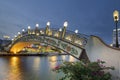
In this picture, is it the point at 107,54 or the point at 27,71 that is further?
the point at 27,71

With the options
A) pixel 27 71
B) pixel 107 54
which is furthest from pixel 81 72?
pixel 27 71

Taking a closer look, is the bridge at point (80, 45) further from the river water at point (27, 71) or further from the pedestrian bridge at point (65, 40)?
the river water at point (27, 71)

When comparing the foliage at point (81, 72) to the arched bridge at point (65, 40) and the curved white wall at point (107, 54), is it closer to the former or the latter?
the curved white wall at point (107, 54)

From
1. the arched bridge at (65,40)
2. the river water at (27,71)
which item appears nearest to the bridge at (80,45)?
the arched bridge at (65,40)

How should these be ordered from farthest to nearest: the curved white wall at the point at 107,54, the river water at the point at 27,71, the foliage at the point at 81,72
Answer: the river water at the point at 27,71 → the curved white wall at the point at 107,54 → the foliage at the point at 81,72

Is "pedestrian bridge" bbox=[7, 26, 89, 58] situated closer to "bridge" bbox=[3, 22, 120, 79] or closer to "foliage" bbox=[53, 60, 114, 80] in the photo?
"bridge" bbox=[3, 22, 120, 79]

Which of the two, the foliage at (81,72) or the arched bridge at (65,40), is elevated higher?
the arched bridge at (65,40)

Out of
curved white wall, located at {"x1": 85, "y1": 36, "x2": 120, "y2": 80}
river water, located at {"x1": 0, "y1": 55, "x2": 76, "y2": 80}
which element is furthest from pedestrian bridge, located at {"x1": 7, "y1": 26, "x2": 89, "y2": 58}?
curved white wall, located at {"x1": 85, "y1": 36, "x2": 120, "y2": 80}

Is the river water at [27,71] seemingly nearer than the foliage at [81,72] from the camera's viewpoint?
No

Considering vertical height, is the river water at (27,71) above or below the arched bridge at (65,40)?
below

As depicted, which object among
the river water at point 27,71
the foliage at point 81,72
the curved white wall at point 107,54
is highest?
the curved white wall at point 107,54

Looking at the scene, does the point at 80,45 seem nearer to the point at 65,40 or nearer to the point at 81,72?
the point at 65,40

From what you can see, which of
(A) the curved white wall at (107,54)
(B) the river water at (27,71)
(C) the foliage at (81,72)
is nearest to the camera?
(C) the foliage at (81,72)

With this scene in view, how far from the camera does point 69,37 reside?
3092 centimetres
